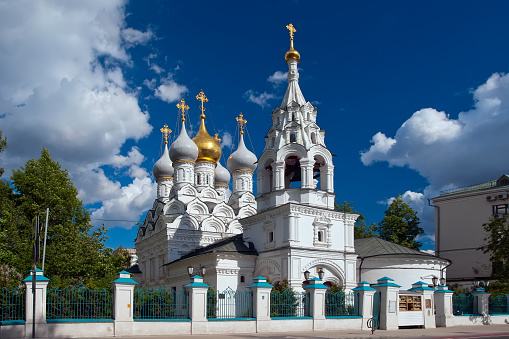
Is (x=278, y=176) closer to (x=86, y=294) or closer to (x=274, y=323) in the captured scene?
(x=274, y=323)

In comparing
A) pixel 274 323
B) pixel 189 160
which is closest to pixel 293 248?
pixel 274 323

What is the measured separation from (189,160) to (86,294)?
24.6 m

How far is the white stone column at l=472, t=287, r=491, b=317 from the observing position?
853 inches

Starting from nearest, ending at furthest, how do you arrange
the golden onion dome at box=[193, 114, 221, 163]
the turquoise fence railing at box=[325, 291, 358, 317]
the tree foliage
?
the turquoise fence railing at box=[325, 291, 358, 317]
the tree foliage
the golden onion dome at box=[193, 114, 221, 163]

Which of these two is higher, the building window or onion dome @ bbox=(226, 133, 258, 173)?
onion dome @ bbox=(226, 133, 258, 173)

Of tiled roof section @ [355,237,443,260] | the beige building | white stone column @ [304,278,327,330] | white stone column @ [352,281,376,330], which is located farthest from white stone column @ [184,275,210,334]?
the beige building

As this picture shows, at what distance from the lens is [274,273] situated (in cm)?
2558

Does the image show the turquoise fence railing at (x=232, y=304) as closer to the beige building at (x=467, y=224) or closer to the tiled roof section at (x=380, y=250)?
the tiled roof section at (x=380, y=250)

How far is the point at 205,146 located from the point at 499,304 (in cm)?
2470

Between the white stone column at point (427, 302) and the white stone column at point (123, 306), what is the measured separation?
1059 cm

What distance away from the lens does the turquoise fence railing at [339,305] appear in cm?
1831

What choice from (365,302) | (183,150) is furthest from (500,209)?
(183,150)

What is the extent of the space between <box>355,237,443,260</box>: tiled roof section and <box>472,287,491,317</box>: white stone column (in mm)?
4876

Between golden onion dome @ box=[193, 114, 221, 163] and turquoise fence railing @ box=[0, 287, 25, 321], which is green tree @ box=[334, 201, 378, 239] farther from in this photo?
turquoise fence railing @ box=[0, 287, 25, 321]
